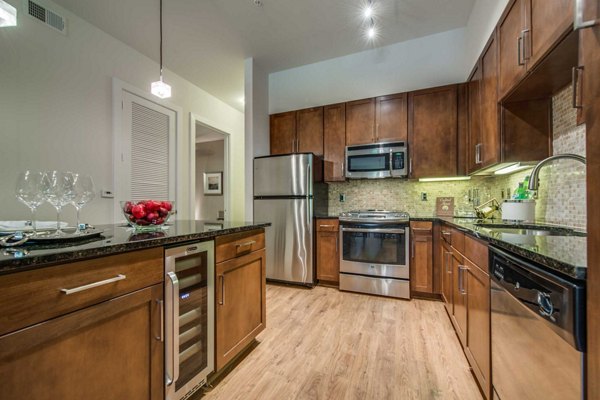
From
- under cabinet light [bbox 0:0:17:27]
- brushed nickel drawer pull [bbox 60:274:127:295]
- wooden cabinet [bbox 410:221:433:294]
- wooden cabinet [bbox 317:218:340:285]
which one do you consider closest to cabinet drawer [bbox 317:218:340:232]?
wooden cabinet [bbox 317:218:340:285]

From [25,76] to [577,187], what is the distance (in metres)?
4.20

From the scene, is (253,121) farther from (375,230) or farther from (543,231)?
(543,231)

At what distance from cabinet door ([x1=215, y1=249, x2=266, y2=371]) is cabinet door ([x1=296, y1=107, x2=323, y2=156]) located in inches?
79.9

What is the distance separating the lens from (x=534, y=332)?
800mm

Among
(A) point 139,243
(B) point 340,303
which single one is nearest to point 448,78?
(B) point 340,303

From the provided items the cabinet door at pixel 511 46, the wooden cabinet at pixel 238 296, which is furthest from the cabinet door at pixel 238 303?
the cabinet door at pixel 511 46

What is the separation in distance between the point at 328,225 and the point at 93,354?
8.31ft

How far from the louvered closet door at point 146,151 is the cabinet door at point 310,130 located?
6.14ft

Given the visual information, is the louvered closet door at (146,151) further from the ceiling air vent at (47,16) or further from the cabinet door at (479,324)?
the cabinet door at (479,324)

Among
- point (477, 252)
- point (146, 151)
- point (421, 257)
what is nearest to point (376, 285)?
point (421, 257)

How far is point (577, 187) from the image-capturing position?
141 cm

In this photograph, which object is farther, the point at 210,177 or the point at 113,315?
the point at 210,177

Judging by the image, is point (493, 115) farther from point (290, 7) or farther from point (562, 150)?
point (290, 7)

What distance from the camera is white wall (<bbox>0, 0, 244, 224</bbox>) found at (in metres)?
2.12
